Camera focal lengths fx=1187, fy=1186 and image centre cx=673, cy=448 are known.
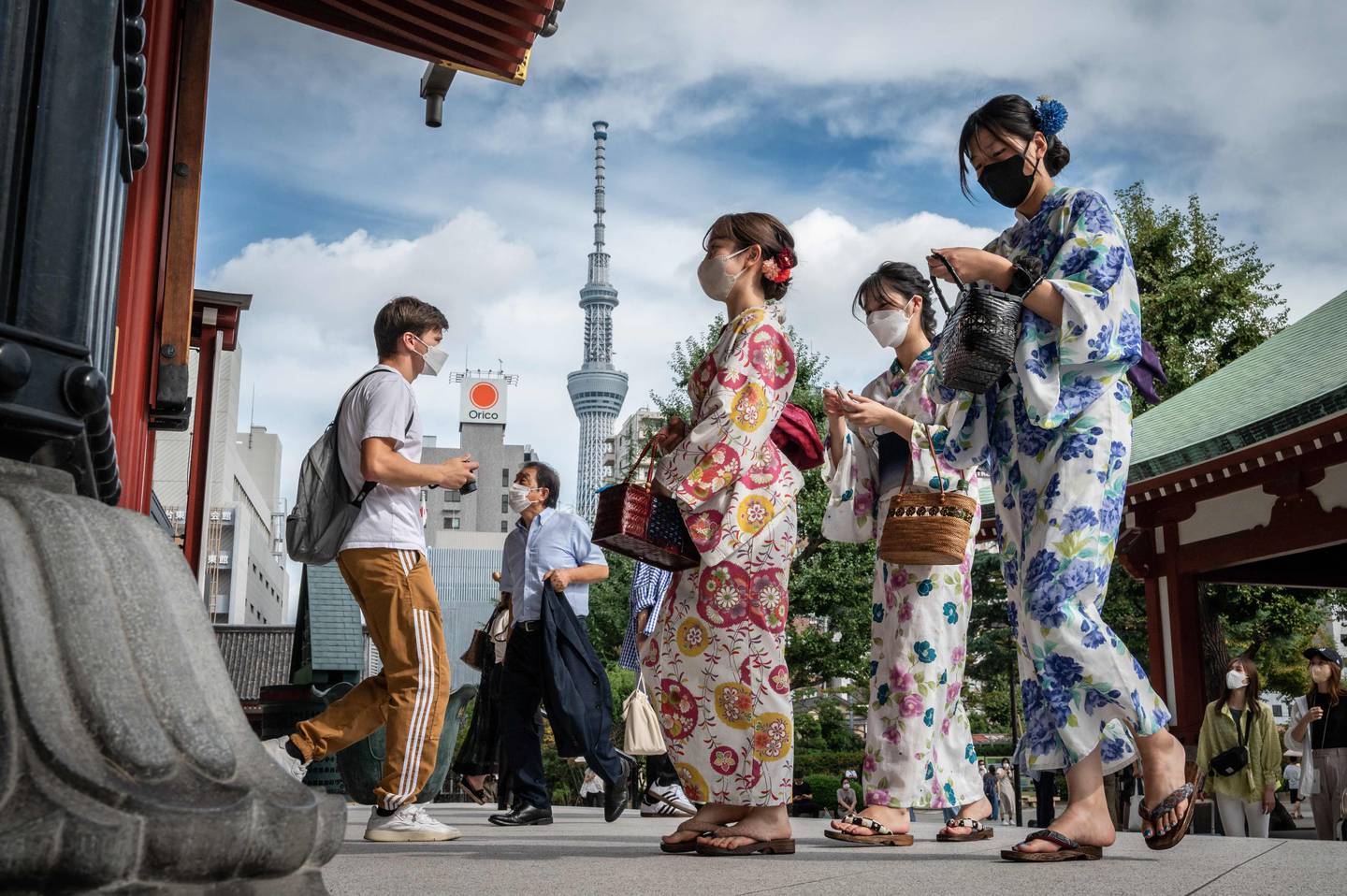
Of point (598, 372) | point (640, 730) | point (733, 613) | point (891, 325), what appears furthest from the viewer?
point (598, 372)

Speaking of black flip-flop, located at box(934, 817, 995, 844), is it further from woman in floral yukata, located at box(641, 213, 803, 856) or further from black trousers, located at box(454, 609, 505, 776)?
black trousers, located at box(454, 609, 505, 776)

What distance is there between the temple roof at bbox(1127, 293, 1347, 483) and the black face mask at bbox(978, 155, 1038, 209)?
6037 millimetres

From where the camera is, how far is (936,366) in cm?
347

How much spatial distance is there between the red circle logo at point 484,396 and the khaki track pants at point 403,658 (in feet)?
332

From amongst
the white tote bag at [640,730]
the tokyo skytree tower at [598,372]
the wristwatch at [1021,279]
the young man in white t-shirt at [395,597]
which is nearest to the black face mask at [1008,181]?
the wristwatch at [1021,279]

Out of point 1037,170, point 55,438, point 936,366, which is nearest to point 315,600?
point 936,366

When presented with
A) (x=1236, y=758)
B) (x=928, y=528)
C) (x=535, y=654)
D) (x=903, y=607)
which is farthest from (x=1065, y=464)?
(x=1236, y=758)

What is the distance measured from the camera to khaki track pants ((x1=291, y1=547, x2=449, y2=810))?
4230 millimetres

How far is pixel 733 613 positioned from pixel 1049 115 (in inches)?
69.8

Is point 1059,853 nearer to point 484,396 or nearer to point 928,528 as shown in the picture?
point 928,528

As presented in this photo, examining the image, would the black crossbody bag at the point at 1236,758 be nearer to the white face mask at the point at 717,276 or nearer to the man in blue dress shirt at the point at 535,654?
the man in blue dress shirt at the point at 535,654

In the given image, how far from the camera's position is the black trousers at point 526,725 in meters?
6.21

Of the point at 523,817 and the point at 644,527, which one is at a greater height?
the point at 644,527

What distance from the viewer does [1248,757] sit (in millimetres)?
9703
